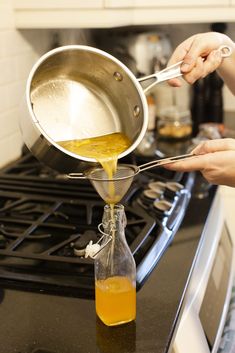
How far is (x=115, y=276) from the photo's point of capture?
33.2 inches

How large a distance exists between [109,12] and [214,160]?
747 millimetres

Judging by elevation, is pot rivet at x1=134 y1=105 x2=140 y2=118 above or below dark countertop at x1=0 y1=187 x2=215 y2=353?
above

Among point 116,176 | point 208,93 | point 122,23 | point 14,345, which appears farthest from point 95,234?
point 208,93

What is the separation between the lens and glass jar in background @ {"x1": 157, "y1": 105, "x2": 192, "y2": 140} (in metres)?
1.84

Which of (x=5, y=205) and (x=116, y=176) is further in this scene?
(x=5, y=205)

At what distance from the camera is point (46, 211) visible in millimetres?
1216

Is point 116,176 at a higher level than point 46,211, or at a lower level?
higher

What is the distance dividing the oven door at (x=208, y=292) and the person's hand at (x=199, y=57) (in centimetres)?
35

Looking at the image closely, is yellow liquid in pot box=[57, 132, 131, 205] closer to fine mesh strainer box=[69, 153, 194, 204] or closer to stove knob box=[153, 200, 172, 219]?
fine mesh strainer box=[69, 153, 194, 204]

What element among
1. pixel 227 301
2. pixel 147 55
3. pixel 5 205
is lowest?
pixel 227 301

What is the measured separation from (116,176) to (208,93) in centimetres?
119

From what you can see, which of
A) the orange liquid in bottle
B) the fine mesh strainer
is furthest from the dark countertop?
the fine mesh strainer

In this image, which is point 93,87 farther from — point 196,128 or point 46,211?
point 196,128

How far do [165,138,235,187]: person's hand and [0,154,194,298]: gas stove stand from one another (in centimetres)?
20
